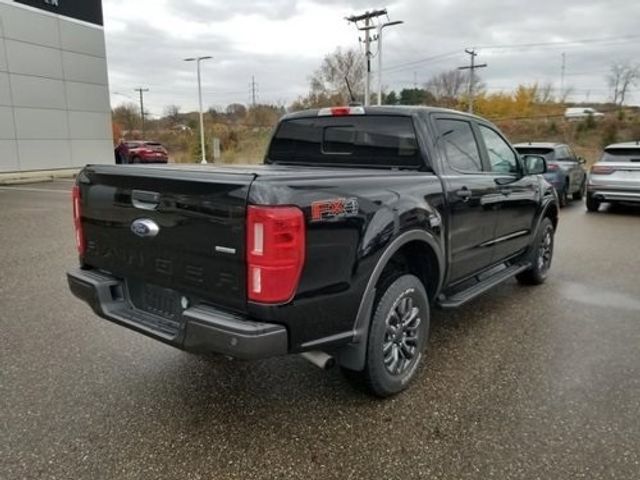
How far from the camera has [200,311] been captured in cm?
244

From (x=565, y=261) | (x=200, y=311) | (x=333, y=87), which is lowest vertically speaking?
(x=565, y=261)

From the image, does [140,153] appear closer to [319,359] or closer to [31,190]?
[31,190]

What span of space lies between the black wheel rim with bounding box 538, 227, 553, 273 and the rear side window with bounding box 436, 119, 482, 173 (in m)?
1.82

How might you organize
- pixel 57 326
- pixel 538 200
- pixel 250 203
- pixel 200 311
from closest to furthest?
pixel 250 203 → pixel 200 311 → pixel 57 326 → pixel 538 200

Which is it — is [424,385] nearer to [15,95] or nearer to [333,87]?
[15,95]

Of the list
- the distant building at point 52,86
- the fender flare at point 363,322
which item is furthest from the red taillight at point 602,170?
the distant building at point 52,86

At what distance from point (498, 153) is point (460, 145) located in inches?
31.9

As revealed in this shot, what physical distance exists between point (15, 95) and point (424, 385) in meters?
20.1

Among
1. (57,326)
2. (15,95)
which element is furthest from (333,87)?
(57,326)

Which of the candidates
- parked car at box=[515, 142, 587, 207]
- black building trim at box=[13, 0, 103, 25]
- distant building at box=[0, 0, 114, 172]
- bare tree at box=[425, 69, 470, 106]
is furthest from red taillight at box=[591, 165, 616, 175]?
bare tree at box=[425, 69, 470, 106]

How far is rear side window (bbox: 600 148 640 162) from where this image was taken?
1052cm

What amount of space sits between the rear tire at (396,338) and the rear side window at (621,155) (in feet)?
31.5

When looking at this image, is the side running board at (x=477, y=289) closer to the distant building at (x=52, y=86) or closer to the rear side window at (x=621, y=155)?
the rear side window at (x=621, y=155)

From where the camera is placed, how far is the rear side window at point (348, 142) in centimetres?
364
